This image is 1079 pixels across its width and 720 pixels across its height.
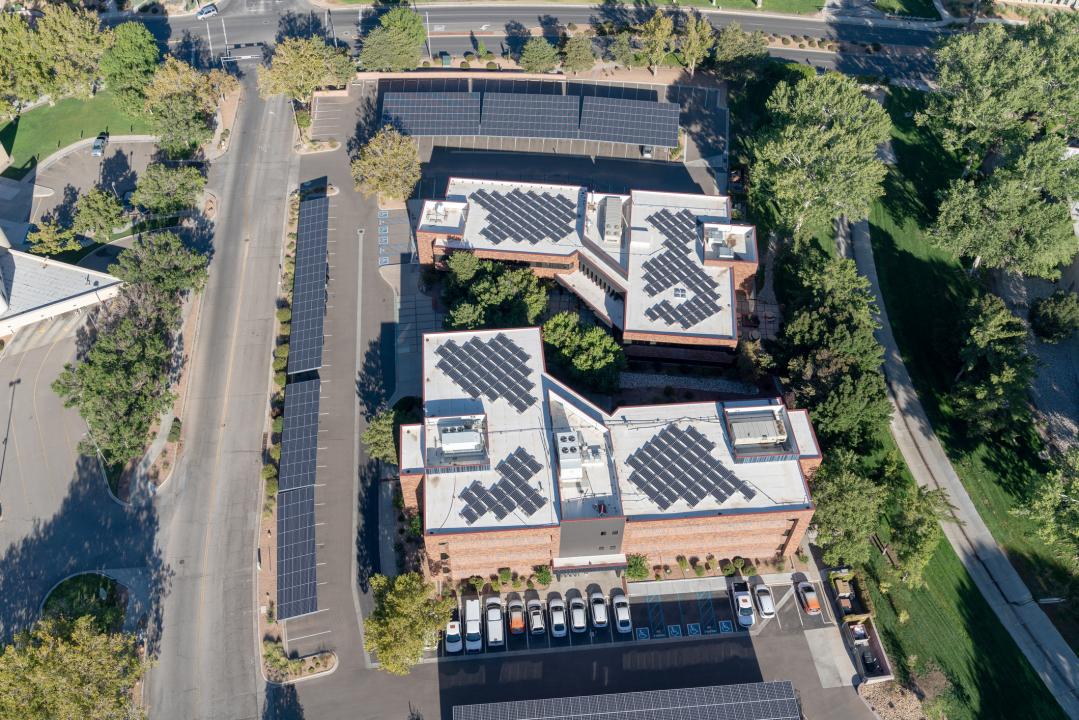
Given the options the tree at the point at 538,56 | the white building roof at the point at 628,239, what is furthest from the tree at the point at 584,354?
the tree at the point at 538,56

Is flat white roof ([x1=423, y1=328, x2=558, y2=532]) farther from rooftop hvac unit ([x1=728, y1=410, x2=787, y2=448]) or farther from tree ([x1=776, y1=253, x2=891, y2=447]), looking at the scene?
tree ([x1=776, y1=253, x2=891, y2=447])

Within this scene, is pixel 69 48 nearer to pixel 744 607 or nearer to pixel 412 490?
pixel 412 490

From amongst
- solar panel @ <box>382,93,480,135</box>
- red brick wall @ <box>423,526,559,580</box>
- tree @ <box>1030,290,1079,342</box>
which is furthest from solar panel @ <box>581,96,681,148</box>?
red brick wall @ <box>423,526,559,580</box>

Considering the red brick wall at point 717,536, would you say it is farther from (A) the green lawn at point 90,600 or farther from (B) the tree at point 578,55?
(B) the tree at point 578,55

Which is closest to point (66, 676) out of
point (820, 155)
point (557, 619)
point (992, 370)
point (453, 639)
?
point (453, 639)

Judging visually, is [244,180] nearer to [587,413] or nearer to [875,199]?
[587,413]
